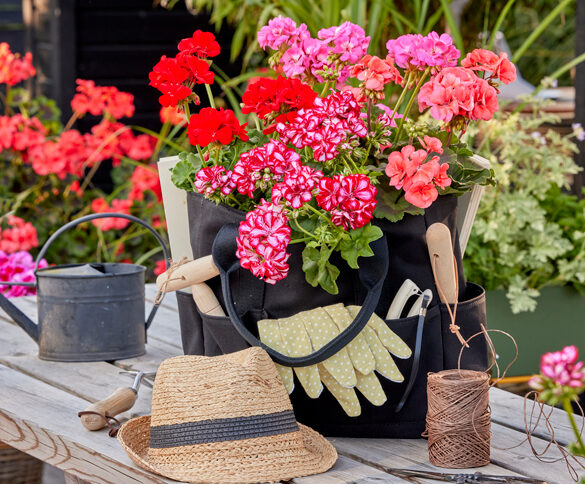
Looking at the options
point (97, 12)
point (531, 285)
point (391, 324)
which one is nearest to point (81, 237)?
point (97, 12)

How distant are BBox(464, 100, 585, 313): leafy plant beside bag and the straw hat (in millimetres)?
1176

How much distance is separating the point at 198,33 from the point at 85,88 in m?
2.23

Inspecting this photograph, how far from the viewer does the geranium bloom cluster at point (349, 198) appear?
3.37 ft

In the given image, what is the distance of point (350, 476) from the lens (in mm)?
1025

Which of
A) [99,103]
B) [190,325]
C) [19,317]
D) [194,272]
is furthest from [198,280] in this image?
[99,103]

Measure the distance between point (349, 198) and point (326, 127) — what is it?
3.7 inches

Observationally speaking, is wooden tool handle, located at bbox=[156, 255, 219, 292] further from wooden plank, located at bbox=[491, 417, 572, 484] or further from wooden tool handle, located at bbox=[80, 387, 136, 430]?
wooden plank, located at bbox=[491, 417, 572, 484]

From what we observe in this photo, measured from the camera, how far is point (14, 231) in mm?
2865

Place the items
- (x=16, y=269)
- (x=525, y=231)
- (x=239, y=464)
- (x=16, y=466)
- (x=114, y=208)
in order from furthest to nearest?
(x=114, y=208) < (x=16, y=269) < (x=525, y=231) < (x=16, y=466) < (x=239, y=464)

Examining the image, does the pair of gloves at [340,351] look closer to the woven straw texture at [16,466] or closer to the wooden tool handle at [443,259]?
the wooden tool handle at [443,259]

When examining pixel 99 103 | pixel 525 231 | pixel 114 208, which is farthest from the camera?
pixel 99 103

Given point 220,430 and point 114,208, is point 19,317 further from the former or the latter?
point 114,208

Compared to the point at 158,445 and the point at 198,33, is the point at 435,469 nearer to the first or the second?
the point at 158,445

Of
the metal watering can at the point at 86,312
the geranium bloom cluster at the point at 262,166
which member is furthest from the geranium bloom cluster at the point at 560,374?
the metal watering can at the point at 86,312
